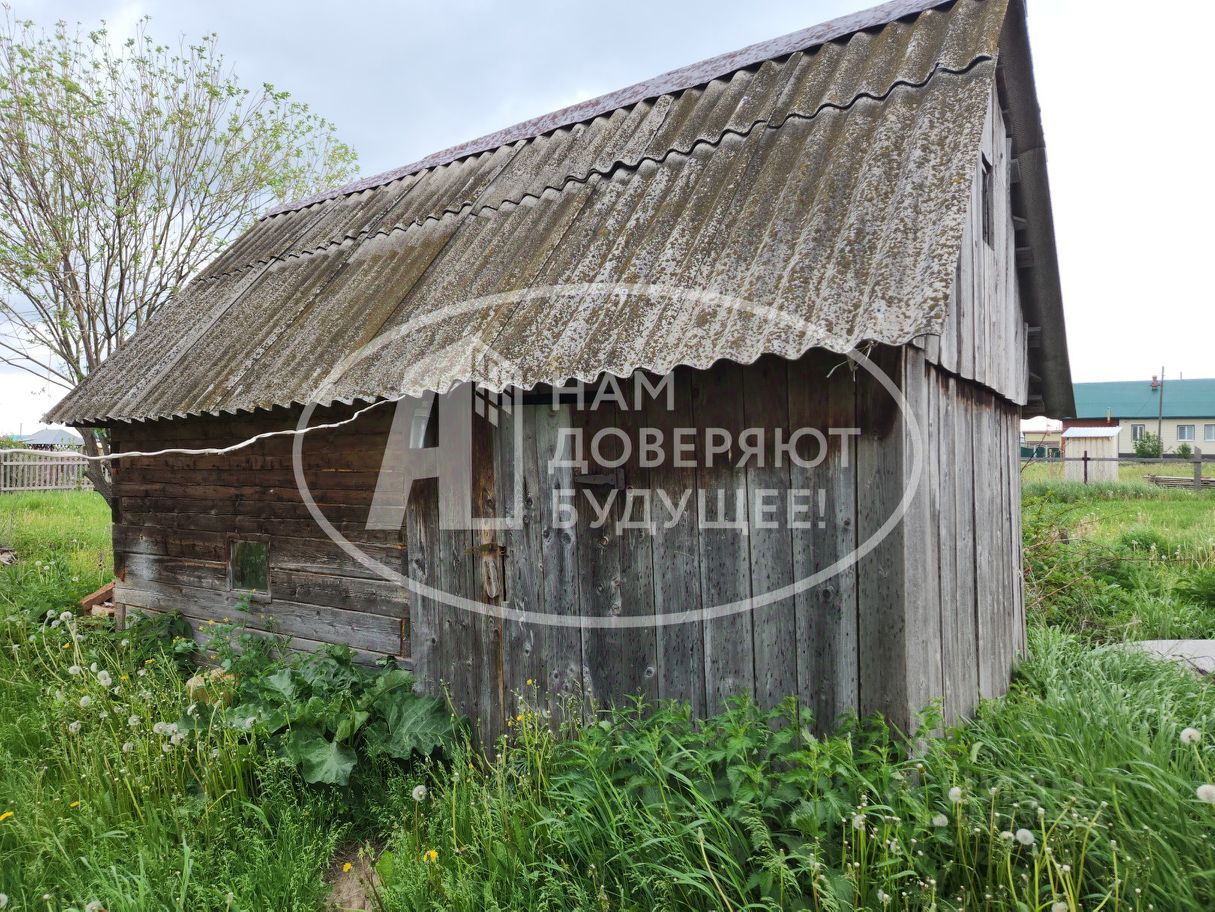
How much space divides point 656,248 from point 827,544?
1794 millimetres

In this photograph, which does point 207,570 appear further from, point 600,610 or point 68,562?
point 68,562

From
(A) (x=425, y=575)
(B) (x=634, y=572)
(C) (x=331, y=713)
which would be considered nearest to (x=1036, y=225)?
(B) (x=634, y=572)

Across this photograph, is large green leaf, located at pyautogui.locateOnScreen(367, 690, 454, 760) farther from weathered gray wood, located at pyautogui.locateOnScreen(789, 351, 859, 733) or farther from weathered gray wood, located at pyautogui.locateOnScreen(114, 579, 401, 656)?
weathered gray wood, located at pyautogui.locateOnScreen(789, 351, 859, 733)

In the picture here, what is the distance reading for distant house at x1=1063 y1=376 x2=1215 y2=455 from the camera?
146ft

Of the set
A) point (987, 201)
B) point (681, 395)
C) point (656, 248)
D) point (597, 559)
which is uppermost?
point (987, 201)

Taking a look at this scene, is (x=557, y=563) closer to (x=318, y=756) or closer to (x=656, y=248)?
(x=318, y=756)

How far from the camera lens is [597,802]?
10.3 ft

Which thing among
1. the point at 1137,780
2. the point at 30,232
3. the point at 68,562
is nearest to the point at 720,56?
the point at 1137,780

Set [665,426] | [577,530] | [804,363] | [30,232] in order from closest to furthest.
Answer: [804,363], [665,426], [577,530], [30,232]

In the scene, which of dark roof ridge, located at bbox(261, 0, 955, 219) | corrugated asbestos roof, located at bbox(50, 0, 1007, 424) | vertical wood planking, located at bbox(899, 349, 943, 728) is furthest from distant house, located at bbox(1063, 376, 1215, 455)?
vertical wood planking, located at bbox(899, 349, 943, 728)

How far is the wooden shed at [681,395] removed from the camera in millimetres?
3246

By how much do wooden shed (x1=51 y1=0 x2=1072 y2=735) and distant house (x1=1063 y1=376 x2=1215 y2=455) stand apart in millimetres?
47400

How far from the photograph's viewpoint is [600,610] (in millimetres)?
3953

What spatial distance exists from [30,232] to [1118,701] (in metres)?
13.1
